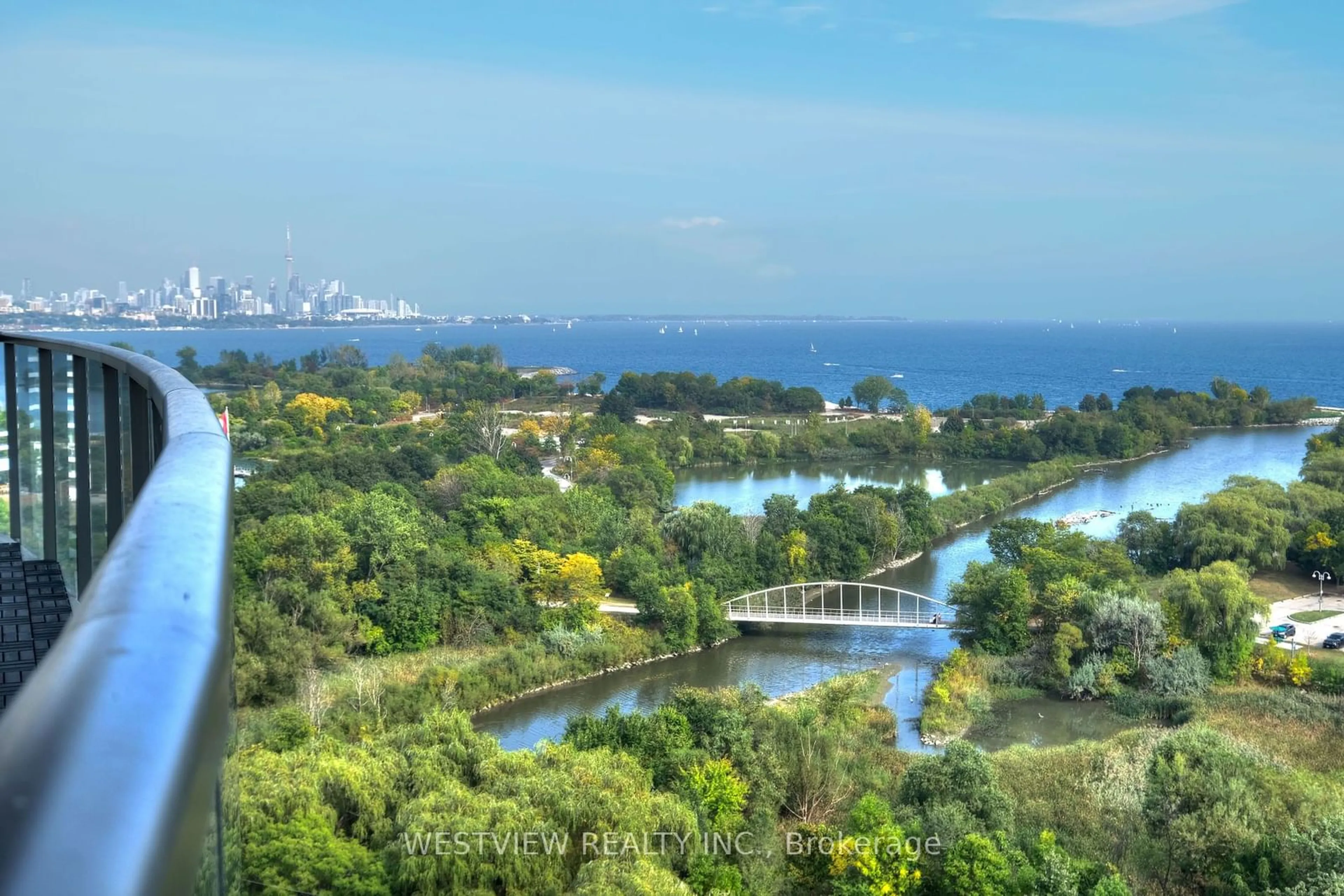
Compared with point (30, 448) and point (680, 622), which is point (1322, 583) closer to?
point (680, 622)

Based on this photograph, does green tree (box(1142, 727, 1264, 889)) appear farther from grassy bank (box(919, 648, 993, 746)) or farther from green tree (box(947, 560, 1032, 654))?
green tree (box(947, 560, 1032, 654))

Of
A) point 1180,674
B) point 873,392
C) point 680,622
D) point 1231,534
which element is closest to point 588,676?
point 680,622

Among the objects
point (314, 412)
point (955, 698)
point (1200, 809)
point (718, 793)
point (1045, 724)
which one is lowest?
point (1045, 724)

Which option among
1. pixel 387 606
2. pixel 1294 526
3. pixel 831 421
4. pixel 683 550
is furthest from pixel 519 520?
pixel 831 421

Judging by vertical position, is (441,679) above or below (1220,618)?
below

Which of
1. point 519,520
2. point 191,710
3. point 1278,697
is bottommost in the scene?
point 1278,697

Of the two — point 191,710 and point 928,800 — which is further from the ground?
point 191,710

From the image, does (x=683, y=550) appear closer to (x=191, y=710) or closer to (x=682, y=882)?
(x=682, y=882)

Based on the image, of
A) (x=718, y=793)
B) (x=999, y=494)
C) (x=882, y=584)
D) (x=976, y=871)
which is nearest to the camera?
(x=976, y=871)
